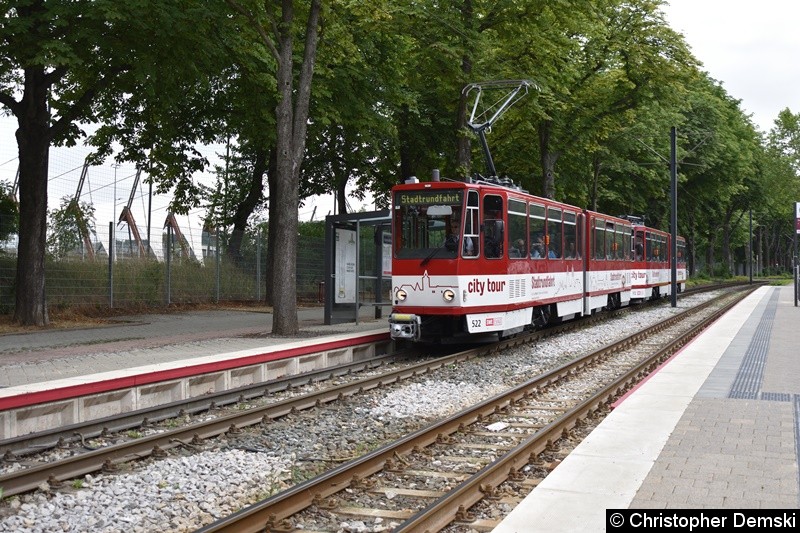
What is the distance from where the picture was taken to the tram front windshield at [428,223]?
15742 millimetres

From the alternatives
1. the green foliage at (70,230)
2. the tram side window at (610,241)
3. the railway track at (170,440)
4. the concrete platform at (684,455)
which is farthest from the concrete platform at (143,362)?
the tram side window at (610,241)

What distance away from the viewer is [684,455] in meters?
A: 7.24

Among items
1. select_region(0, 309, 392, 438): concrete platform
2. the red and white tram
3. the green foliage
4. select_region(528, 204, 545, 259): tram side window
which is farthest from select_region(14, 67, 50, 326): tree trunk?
the red and white tram

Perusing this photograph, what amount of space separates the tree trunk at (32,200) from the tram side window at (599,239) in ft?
48.0

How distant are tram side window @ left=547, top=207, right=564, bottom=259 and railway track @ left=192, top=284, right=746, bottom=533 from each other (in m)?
7.70

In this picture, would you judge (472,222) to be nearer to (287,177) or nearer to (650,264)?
(287,177)

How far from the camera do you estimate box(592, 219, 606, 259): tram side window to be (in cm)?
2473

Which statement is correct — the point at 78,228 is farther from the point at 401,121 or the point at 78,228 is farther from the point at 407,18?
the point at 401,121

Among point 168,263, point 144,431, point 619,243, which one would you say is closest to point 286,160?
point 144,431

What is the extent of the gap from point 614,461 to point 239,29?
17252 mm

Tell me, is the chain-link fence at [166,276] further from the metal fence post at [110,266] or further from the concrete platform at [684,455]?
the concrete platform at [684,455]

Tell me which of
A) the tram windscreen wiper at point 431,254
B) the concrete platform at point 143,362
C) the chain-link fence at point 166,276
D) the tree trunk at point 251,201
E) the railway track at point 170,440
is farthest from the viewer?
the tree trunk at point 251,201

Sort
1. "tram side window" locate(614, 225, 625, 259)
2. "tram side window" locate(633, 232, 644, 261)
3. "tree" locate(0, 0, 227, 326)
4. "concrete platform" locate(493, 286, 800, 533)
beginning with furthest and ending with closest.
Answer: "tram side window" locate(633, 232, 644, 261), "tram side window" locate(614, 225, 625, 259), "tree" locate(0, 0, 227, 326), "concrete platform" locate(493, 286, 800, 533)

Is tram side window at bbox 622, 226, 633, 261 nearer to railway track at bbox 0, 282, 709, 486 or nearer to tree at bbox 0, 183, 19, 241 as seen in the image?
railway track at bbox 0, 282, 709, 486
